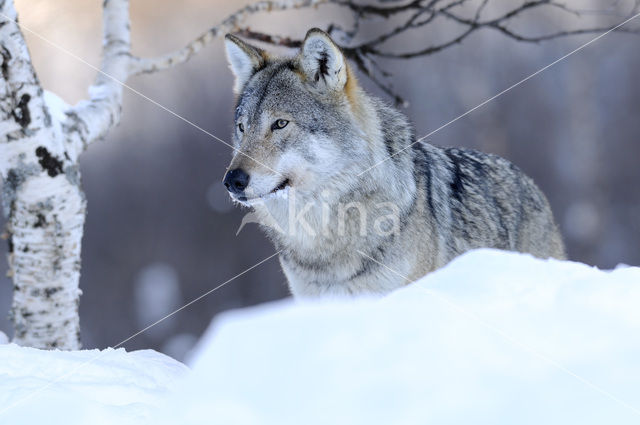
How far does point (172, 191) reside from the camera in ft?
36.1

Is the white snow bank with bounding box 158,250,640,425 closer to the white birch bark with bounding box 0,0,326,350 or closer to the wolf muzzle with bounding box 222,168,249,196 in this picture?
the wolf muzzle with bounding box 222,168,249,196

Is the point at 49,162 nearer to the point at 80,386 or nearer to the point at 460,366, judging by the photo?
the point at 80,386

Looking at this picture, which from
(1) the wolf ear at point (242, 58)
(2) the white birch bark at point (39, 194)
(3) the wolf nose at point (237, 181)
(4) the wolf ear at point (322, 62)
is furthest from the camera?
(1) the wolf ear at point (242, 58)

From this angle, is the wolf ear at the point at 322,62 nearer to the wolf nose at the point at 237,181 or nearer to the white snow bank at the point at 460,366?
the wolf nose at the point at 237,181

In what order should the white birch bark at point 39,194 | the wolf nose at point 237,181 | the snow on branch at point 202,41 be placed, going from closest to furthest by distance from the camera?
the wolf nose at point 237,181 < the white birch bark at point 39,194 < the snow on branch at point 202,41

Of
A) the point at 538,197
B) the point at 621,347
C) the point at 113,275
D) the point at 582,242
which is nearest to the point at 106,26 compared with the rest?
the point at 538,197

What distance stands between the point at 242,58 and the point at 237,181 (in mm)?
1032

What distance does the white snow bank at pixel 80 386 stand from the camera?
1407mm

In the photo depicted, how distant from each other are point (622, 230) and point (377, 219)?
9064 millimetres

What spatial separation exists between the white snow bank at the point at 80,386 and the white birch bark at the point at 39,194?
5.12 ft

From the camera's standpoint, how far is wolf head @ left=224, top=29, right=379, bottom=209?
305 centimetres

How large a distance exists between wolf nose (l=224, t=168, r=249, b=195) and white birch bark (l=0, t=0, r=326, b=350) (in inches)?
52.1

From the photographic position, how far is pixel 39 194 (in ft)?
11.8

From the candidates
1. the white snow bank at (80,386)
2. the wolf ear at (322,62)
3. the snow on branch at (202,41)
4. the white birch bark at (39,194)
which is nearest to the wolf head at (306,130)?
the wolf ear at (322,62)
